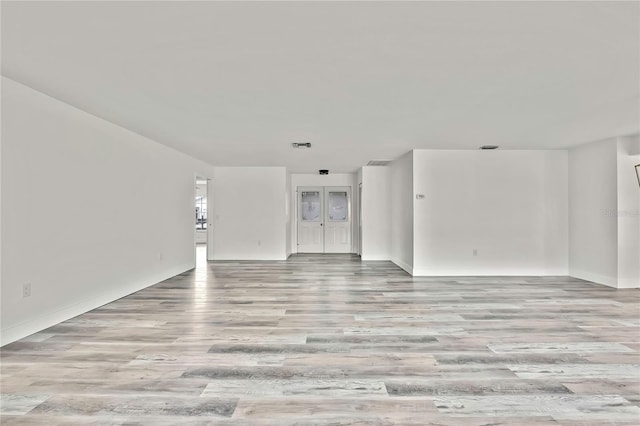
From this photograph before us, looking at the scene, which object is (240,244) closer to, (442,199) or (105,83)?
(442,199)

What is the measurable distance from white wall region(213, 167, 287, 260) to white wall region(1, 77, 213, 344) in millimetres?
3071

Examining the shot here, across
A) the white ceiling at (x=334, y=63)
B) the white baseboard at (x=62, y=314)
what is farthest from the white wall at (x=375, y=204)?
the white baseboard at (x=62, y=314)

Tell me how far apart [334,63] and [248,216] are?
6.95 m

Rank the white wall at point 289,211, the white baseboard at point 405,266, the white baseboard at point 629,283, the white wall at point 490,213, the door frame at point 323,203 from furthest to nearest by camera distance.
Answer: the door frame at point 323,203, the white wall at point 289,211, the white baseboard at point 405,266, the white wall at point 490,213, the white baseboard at point 629,283

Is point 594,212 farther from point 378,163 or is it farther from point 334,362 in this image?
point 334,362

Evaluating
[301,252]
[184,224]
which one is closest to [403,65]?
[184,224]

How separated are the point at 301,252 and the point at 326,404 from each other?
907 cm

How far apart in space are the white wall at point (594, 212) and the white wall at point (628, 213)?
0.06 m

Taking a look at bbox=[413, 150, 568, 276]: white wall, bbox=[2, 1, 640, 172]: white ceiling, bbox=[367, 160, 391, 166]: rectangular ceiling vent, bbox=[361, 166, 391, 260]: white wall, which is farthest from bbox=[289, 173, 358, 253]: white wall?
bbox=[2, 1, 640, 172]: white ceiling

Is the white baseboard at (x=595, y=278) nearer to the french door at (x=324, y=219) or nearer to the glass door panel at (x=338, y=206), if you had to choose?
the french door at (x=324, y=219)

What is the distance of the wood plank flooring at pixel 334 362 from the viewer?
2162mm

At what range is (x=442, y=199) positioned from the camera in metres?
6.95

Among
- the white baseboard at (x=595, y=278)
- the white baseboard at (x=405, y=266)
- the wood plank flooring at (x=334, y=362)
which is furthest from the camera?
the white baseboard at (x=405, y=266)

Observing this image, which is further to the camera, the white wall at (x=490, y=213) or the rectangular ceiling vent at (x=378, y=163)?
the rectangular ceiling vent at (x=378, y=163)
